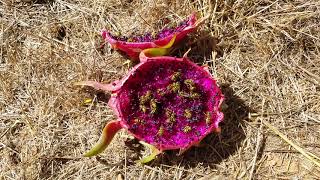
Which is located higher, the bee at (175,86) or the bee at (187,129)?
the bee at (175,86)

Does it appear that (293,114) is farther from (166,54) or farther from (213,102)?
(166,54)

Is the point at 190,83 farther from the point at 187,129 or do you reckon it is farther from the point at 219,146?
the point at 219,146

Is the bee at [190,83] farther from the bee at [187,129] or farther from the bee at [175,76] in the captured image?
the bee at [187,129]

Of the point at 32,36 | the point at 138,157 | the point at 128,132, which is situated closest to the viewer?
the point at 128,132

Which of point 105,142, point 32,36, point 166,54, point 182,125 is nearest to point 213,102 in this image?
point 182,125

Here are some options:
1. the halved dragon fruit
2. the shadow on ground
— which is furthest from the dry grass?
the halved dragon fruit

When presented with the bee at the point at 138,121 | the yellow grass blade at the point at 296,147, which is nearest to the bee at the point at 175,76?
the bee at the point at 138,121
